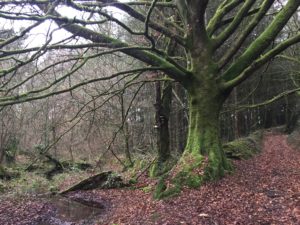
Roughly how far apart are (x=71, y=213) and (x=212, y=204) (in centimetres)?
509

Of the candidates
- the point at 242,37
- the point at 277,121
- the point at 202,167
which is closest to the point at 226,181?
the point at 202,167

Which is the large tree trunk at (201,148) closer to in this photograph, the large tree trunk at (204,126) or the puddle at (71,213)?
the large tree trunk at (204,126)

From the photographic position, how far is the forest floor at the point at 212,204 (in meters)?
7.60

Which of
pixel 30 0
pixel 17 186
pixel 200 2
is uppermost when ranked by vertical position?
pixel 200 2

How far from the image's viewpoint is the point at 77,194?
47.8 ft

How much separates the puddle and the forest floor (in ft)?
0.43

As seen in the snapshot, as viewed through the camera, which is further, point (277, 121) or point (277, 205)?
point (277, 121)

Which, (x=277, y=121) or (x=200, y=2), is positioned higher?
(x=200, y=2)

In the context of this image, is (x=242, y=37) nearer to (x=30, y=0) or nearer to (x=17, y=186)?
(x=30, y=0)

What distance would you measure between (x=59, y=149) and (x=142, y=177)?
1300 centimetres

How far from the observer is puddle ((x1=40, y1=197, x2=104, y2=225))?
10.8m

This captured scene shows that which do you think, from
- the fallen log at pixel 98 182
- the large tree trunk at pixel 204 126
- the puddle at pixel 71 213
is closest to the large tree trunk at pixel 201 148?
the large tree trunk at pixel 204 126

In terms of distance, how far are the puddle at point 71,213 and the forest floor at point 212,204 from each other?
13cm

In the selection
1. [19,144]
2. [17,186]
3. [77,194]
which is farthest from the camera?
[19,144]
